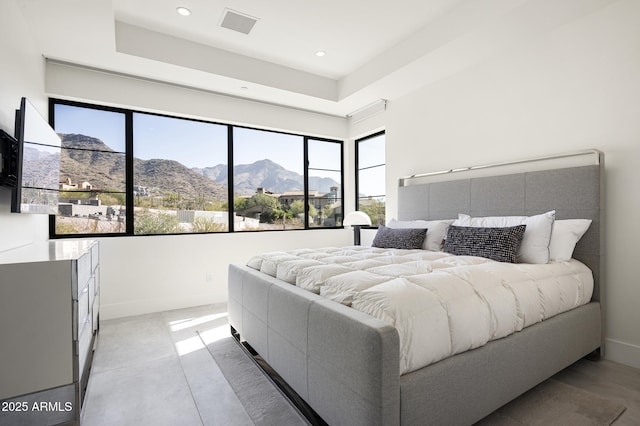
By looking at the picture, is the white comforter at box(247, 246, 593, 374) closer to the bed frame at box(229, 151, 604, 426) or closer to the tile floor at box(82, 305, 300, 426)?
the bed frame at box(229, 151, 604, 426)

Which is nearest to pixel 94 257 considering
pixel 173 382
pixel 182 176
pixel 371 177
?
pixel 173 382

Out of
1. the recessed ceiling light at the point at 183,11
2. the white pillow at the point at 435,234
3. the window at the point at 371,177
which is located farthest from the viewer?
the window at the point at 371,177

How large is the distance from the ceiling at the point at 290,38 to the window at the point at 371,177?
1.00m

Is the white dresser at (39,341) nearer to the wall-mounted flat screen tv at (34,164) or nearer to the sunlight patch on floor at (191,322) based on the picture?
the wall-mounted flat screen tv at (34,164)

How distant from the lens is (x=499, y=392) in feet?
5.37

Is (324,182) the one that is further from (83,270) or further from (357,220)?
(83,270)

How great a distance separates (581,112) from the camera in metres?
2.54

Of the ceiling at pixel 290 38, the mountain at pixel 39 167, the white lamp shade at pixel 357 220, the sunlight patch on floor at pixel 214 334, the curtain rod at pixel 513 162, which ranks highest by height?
the ceiling at pixel 290 38

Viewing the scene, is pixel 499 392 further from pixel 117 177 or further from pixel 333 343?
pixel 117 177

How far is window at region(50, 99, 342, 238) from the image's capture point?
341cm

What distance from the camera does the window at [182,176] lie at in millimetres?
3414

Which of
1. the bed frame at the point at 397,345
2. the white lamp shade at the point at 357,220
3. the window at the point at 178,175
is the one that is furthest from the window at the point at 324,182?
the bed frame at the point at 397,345

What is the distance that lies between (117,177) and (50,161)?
1.09 meters

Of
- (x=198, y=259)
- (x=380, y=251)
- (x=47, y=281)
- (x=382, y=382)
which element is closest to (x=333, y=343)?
(x=382, y=382)
